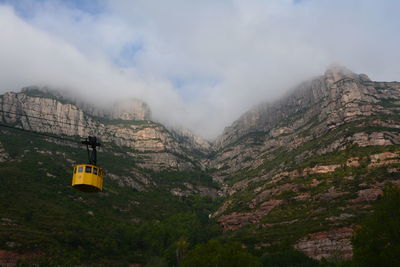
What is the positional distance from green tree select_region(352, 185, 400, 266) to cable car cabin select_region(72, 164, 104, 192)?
84.7 feet

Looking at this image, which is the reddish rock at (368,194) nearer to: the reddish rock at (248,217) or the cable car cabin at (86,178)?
the reddish rock at (248,217)

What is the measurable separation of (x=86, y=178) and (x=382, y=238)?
27.8m

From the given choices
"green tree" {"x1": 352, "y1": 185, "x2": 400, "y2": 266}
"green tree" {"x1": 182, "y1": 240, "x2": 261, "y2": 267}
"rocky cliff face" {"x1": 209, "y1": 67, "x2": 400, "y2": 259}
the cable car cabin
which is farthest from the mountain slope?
"green tree" {"x1": 352, "y1": 185, "x2": 400, "y2": 266}

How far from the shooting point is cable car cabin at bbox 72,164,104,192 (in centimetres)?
3200

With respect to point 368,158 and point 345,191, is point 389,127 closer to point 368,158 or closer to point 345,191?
point 368,158

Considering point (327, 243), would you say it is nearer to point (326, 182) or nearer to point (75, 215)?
point (326, 182)

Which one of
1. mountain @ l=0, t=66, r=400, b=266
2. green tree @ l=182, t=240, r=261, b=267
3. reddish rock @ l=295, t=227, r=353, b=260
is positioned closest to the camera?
green tree @ l=182, t=240, r=261, b=267

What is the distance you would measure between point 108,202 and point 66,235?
49.9m

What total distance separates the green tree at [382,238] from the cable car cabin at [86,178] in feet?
84.7

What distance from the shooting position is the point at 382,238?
3438cm

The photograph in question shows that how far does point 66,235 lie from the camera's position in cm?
10831

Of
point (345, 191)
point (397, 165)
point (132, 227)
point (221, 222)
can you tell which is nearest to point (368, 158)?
point (397, 165)

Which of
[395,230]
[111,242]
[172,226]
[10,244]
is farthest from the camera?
[172,226]

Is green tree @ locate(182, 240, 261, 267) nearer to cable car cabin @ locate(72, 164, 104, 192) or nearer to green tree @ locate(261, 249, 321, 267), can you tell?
green tree @ locate(261, 249, 321, 267)
